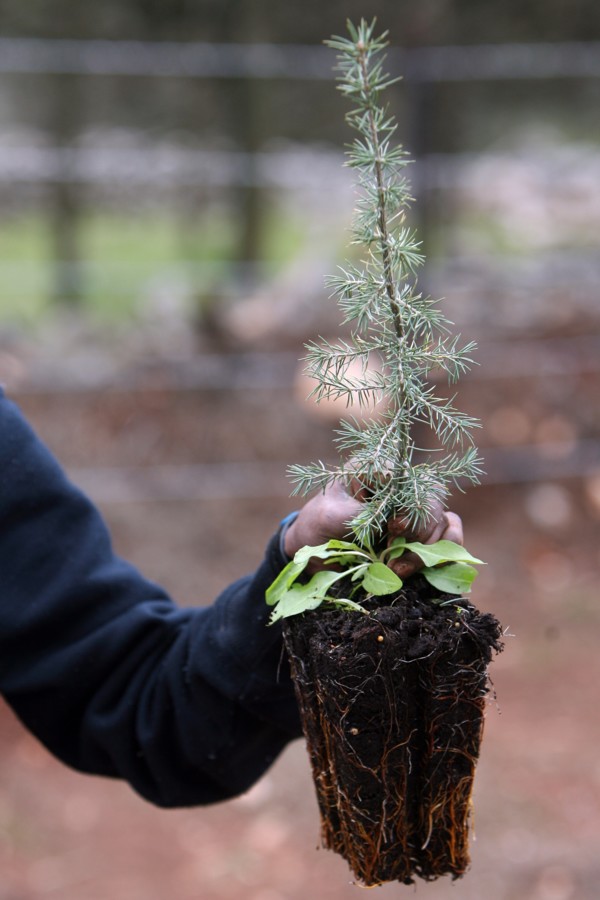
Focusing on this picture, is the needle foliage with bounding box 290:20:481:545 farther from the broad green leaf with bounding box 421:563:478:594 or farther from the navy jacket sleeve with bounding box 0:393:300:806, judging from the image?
the navy jacket sleeve with bounding box 0:393:300:806

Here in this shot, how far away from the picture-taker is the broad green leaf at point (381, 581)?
1094 mm

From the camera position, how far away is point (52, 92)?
7730mm

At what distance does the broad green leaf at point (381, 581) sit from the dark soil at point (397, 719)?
21 mm

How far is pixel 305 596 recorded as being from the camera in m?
1.12

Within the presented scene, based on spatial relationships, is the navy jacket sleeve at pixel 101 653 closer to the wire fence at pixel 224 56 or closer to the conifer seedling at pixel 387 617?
the conifer seedling at pixel 387 617

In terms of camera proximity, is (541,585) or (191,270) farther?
(191,270)

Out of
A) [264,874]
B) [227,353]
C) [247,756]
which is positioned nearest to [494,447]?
[227,353]

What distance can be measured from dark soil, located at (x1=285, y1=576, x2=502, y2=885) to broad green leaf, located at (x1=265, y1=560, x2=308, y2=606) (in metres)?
0.04

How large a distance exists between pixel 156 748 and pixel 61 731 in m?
0.22

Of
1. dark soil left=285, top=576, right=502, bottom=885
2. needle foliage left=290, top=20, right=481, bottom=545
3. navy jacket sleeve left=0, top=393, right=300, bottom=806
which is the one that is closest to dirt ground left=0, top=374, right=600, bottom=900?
navy jacket sleeve left=0, top=393, right=300, bottom=806

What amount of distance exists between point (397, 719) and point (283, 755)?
2685 mm

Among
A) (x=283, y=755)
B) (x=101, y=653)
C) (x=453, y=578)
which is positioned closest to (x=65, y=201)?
(x=283, y=755)

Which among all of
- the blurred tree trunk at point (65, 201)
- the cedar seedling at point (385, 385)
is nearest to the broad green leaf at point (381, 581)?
the cedar seedling at point (385, 385)

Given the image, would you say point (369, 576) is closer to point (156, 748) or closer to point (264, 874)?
point (156, 748)
